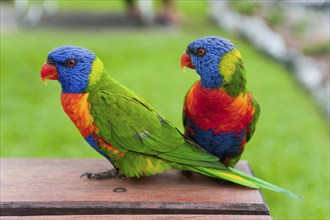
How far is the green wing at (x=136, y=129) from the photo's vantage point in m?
1.59

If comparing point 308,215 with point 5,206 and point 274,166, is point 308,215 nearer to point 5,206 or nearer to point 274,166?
point 274,166

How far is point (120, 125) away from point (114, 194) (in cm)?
22

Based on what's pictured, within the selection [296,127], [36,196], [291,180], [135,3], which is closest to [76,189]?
[36,196]

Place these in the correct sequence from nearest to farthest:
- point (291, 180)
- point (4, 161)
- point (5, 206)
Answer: point (5, 206)
point (4, 161)
point (291, 180)

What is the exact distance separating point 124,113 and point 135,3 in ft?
23.7

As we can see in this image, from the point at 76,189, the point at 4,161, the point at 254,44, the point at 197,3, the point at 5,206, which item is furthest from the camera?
the point at 197,3

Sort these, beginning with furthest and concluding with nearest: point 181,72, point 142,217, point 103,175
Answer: point 181,72
point 103,175
point 142,217

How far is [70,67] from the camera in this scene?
1.56 metres

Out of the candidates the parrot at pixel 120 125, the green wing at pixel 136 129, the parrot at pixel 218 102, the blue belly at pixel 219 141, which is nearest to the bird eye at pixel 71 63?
the parrot at pixel 120 125

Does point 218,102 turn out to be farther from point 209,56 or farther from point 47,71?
point 47,71

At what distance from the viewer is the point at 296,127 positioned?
157 inches

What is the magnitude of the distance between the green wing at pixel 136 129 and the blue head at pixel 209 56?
0.21m

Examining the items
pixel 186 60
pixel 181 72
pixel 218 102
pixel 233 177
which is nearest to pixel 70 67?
pixel 186 60

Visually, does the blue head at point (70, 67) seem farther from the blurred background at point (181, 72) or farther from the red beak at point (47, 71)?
the blurred background at point (181, 72)
